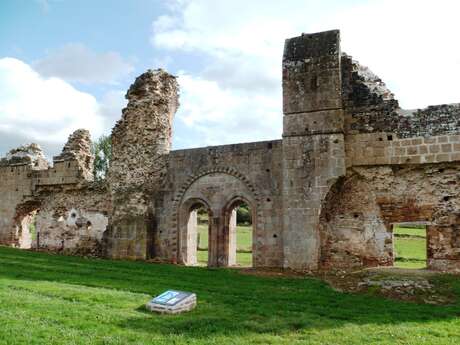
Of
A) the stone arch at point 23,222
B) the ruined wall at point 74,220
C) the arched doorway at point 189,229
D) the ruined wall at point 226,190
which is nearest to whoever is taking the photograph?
the ruined wall at point 226,190

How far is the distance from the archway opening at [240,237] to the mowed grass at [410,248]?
18.7 feet

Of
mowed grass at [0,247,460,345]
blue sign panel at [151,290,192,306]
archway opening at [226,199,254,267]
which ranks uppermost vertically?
archway opening at [226,199,254,267]

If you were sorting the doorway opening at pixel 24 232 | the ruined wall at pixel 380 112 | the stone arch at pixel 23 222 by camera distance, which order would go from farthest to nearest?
1. the doorway opening at pixel 24 232
2. the stone arch at pixel 23 222
3. the ruined wall at pixel 380 112

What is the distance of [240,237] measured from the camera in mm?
29016

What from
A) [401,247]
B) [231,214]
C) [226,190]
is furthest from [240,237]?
[226,190]

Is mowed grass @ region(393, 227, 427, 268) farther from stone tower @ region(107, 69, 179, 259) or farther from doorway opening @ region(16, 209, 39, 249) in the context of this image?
doorway opening @ region(16, 209, 39, 249)

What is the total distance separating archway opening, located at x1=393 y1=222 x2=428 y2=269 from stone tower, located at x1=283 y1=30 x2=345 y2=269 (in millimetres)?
4462

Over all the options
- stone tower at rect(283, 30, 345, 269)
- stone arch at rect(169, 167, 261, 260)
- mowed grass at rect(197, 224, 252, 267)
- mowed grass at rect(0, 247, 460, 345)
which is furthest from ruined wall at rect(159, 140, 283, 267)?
mowed grass at rect(0, 247, 460, 345)

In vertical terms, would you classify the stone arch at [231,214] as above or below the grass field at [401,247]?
above

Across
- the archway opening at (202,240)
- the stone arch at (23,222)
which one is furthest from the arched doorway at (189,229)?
the stone arch at (23,222)

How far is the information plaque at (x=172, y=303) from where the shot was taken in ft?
24.7

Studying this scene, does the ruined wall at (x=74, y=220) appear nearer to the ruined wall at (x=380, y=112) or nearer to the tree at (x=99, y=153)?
the ruined wall at (x=380, y=112)


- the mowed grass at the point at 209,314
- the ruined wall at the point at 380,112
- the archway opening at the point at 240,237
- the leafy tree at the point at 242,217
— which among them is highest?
the ruined wall at the point at 380,112

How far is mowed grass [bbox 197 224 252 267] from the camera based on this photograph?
19.2 metres
